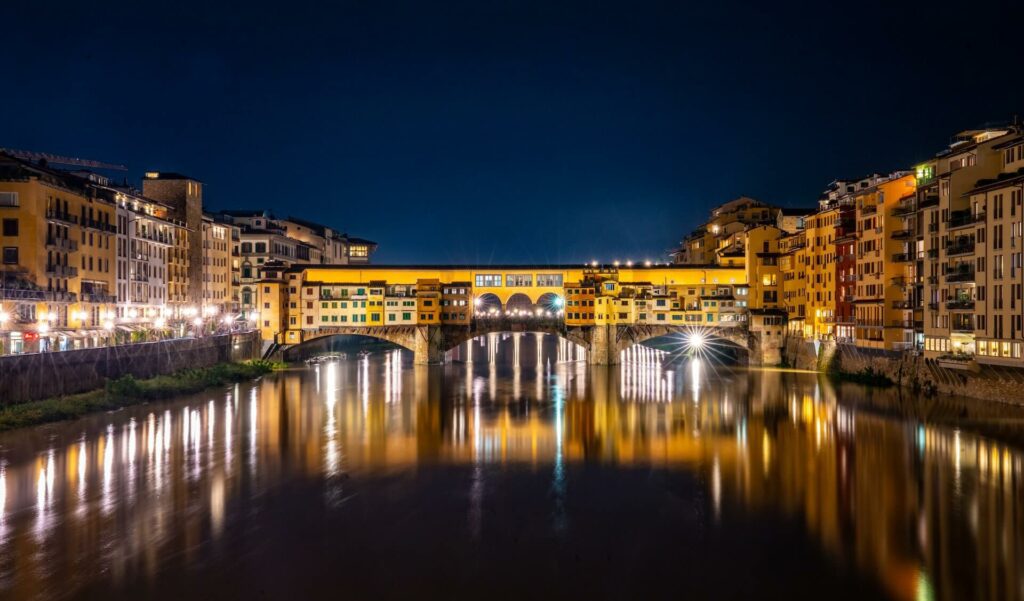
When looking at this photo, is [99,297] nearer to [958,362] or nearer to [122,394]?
[122,394]

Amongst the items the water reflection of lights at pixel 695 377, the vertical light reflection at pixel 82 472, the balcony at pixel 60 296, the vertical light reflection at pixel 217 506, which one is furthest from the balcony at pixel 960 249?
the balcony at pixel 60 296

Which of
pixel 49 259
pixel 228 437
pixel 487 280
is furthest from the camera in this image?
pixel 487 280

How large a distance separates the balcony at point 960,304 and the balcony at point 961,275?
85 centimetres

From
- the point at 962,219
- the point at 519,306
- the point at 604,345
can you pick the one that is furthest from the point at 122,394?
the point at 519,306

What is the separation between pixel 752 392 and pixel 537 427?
570 inches

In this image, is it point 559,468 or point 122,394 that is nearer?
point 559,468

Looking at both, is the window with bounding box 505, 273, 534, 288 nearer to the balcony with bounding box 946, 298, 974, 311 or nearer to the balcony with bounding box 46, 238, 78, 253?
the balcony with bounding box 46, 238, 78, 253

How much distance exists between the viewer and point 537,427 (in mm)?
31906

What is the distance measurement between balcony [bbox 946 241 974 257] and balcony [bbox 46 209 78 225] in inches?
1661

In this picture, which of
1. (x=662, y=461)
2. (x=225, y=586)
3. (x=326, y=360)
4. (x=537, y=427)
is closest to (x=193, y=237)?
(x=326, y=360)

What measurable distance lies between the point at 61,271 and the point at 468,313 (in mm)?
26148

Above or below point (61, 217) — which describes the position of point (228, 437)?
below

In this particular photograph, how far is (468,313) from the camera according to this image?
192ft

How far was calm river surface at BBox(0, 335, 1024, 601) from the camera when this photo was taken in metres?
15.5
